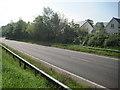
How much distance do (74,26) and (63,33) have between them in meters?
3.49

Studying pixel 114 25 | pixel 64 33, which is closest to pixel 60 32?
pixel 64 33

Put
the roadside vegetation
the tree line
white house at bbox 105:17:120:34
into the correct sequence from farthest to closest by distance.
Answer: white house at bbox 105:17:120:34 < the tree line < the roadside vegetation

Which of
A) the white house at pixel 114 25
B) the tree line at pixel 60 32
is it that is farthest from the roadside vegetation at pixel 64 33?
the white house at pixel 114 25

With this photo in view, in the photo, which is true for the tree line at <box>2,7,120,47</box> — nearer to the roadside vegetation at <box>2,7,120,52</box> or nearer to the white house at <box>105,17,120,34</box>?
the roadside vegetation at <box>2,7,120,52</box>

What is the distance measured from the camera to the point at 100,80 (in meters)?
8.00

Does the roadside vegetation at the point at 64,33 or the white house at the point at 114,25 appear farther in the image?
the white house at the point at 114,25

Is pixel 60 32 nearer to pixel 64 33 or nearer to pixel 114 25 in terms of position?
pixel 64 33

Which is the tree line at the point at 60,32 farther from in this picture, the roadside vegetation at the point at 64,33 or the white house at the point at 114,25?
the white house at the point at 114,25

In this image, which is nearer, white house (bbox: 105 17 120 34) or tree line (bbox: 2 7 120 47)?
tree line (bbox: 2 7 120 47)

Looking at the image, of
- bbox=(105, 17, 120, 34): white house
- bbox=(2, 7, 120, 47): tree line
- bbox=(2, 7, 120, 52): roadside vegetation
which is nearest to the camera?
bbox=(2, 7, 120, 52): roadside vegetation

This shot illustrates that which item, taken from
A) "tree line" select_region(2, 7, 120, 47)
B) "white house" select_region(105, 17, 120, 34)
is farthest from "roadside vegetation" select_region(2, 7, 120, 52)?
"white house" select_region(105, 17, 120, 34)

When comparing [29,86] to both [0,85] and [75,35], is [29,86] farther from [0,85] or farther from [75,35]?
[75,35]

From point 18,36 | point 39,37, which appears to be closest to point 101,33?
point 39,37

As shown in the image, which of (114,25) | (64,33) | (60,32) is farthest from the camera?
(114,25)
